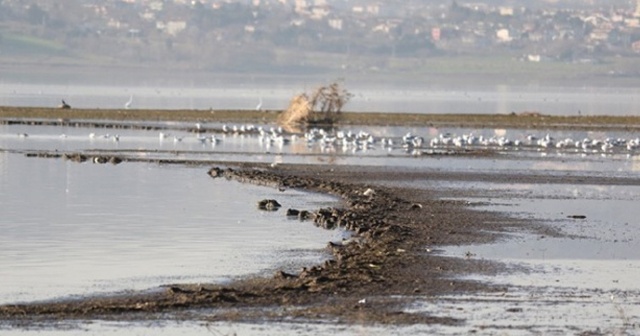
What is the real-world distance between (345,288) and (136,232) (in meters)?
6.81

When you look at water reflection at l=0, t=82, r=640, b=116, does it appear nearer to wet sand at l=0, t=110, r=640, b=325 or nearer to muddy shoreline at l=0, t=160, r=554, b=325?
wet sand at l=0, t=110, r=640, b=325

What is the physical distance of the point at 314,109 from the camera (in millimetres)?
65312

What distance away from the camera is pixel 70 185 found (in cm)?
3388

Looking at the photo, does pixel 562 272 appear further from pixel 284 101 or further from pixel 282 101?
pixel 284 101

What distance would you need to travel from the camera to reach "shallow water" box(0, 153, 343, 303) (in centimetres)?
2017

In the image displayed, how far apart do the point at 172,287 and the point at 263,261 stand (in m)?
3.35

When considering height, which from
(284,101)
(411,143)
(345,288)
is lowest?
(284,101)

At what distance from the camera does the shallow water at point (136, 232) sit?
20.2 metres

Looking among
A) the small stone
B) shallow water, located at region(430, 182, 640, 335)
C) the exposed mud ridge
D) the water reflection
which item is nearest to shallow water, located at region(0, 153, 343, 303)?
the small stone

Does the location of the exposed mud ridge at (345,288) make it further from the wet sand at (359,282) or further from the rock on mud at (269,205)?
the rock on mud at (269,205)

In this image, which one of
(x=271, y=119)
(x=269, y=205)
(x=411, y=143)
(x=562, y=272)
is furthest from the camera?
(x=271, y=119)

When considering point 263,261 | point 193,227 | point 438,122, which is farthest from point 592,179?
point 438,122

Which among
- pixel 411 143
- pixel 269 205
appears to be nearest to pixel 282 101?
pixel 411 143

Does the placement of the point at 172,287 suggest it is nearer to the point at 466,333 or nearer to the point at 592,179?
the point at 466,333
